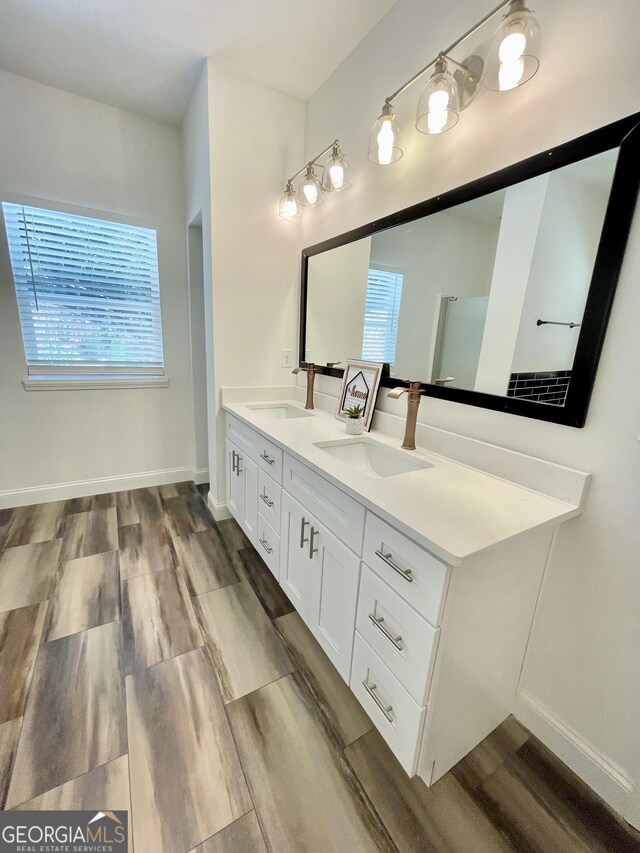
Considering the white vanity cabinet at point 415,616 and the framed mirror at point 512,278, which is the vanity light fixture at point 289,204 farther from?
the white vanity cabinet at point 415,616

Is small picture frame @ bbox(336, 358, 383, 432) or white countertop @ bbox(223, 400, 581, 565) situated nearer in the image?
white countertop @ bbox(223, 400, 581, 565)

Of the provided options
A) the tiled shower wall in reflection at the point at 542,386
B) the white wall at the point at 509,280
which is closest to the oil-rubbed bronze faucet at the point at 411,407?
the white wall at the point at 509,280

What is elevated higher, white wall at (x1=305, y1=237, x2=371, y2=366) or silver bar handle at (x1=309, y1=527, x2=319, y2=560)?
white wall at (x1=305, y1=237, x2=371, y2=366)

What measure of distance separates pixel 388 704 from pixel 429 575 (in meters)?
0.49

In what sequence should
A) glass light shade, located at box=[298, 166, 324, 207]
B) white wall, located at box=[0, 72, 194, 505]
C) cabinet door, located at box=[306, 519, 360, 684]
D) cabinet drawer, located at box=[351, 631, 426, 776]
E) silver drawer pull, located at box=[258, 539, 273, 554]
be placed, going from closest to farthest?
cabinet drawer, located at box=[351, 631, 426, 776]
cabinet door, located at box=[306, 519, 360, 684]
silver drawer pull, located at box=[258, 539, 273, 554]
glass light shade, located at box=[298, 166, 324, 207]
white wall, located at box=[0, 72, 194, 505]

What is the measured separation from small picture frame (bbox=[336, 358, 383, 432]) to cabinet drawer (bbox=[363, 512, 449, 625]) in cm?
77

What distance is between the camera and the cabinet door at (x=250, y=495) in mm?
1859

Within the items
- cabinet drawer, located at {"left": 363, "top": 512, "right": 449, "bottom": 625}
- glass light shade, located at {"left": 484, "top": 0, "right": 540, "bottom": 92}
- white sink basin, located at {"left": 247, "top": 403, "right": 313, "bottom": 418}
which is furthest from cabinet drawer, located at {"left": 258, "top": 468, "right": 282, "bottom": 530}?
glass light shade, located at {"left": 484, "top": 0, "right": 540, "bottom": 92}

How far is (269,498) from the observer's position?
1.69 metres

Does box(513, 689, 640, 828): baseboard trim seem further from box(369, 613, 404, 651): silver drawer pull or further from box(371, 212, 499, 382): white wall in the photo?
box(371, 212, 499, 382): white wall

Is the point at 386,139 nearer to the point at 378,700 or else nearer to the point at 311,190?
the point at 311,190

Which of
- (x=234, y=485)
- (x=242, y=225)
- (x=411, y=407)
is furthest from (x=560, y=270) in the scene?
(x=234, y=485)

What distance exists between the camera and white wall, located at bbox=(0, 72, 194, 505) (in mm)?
2135

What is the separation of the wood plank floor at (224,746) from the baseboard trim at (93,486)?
2.89ft
